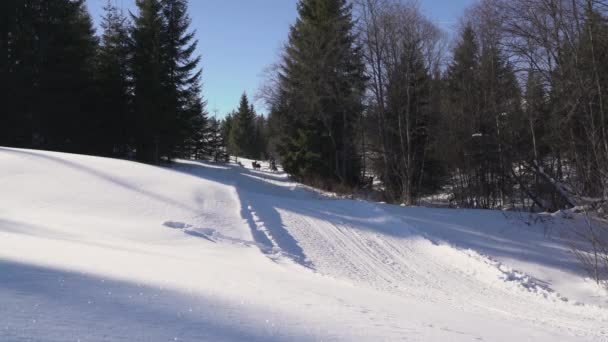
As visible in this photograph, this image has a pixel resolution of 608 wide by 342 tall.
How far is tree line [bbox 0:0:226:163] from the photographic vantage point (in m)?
20.8

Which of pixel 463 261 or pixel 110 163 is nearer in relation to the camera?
pixel 463 261

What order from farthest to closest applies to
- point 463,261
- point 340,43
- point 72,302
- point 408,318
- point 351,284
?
point 340,43 < point 463,261 < point 351,284 < point 408,318 < point 72,302

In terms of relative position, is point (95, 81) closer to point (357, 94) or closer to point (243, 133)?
point (357, 94)

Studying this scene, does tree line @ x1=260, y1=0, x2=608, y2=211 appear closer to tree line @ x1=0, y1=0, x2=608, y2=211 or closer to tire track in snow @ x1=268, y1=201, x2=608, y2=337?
tree line @ x1=0, y1=0, x2=608, y2=211

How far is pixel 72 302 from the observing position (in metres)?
2.84

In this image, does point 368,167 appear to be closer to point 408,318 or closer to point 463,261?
point 463,261

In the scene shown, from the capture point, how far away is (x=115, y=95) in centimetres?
2397

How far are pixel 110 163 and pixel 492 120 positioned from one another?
1719cm

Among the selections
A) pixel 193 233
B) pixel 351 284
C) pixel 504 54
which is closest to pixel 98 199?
pixel 193 233

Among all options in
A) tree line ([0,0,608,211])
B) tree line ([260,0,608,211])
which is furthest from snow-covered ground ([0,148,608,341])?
tree line ([0,0,608,211])

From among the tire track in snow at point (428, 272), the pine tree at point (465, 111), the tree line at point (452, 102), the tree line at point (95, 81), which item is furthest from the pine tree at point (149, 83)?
the pine tree at point (465, 111)

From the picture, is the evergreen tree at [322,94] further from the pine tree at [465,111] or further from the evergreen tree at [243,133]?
the evergreen tree at [243,133]

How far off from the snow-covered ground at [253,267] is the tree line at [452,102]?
2.84 m

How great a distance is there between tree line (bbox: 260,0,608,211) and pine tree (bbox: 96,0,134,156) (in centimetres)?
990
